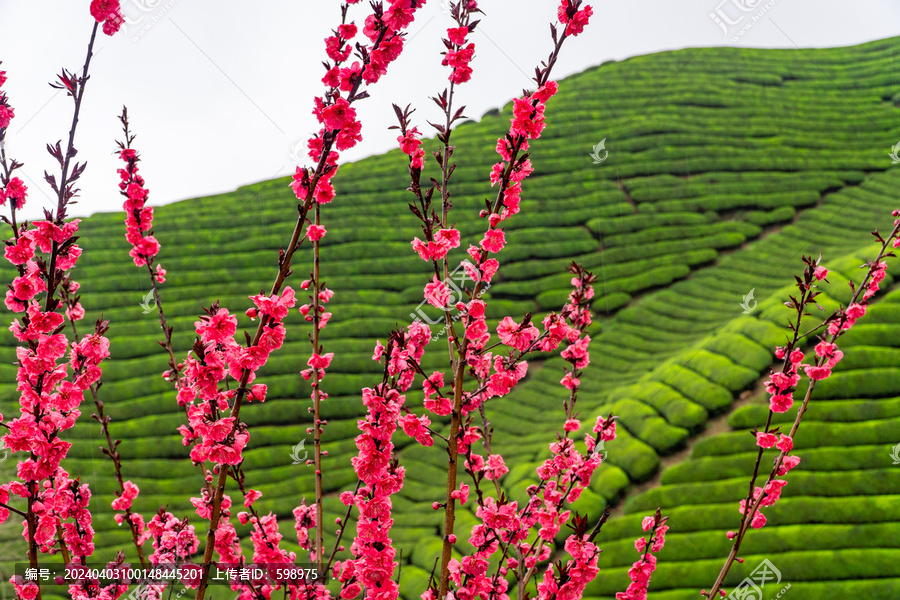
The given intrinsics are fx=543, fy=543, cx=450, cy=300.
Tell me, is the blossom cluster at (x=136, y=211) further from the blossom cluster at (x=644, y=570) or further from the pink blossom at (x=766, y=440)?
the pink blossom at (x=766, y=440)

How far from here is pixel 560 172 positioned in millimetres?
18172

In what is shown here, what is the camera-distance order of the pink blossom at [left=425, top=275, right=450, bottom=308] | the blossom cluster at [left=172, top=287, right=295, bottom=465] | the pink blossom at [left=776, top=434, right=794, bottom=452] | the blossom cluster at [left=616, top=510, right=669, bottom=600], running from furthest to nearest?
the pink blossom at [left=776, top=434, right=794, bottom=452]
the blossom cluster at [left=616, top=510, right=669, bottom=600]
the pink blossom at [left=425, top=275, right=450, bottom=308]
the blossom cluster at [left=172, top=287, right=295, bottom=465]

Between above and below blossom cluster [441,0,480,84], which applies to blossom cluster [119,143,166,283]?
below

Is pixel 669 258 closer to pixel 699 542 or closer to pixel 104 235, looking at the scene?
pixel 699 542

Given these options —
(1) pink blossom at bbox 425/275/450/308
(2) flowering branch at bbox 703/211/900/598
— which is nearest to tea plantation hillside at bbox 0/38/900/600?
(2) flowering branch at bbox 703/211/900/598

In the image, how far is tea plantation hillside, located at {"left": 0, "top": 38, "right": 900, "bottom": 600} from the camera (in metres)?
6.85

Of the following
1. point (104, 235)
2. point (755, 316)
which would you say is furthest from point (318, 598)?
point (104, 235)

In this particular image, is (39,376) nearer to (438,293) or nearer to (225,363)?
(225,363)

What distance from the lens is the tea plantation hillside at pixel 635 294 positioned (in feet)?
22.5

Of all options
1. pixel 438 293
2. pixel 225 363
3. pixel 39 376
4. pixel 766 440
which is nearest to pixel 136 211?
pixel 39 376

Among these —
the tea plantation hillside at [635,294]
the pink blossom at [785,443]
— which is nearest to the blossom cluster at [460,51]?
the pink blossom at [785,443]

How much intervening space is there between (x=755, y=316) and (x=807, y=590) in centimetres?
519

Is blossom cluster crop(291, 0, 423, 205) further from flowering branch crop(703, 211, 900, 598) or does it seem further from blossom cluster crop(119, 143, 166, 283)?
flowering branch crop(703, 211, 900, 598)

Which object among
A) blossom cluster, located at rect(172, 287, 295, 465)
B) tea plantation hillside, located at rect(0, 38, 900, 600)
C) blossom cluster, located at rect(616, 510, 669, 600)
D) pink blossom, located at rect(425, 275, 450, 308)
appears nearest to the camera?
blossom cluster, located at rect(172, 287, 295, 465)
